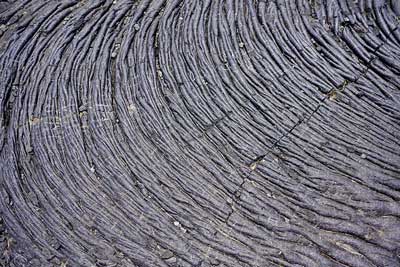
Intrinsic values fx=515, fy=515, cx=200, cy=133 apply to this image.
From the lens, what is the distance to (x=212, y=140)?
6.24ft

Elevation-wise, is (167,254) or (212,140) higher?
(212,140)

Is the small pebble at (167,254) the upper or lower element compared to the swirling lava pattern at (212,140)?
lower

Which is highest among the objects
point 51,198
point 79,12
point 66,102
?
point 79,12

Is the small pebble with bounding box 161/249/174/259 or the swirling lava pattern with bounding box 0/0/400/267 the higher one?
the swirling lava pattern with bounding box 0/0/400/267

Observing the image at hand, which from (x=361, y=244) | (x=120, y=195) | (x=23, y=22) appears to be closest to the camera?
(x=361, y=244)

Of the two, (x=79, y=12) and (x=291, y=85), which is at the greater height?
(x=291, y=85)

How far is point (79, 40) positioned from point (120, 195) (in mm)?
775

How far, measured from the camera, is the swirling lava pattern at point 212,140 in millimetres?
1753

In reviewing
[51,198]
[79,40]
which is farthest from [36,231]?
[79,40]

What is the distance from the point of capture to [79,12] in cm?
238

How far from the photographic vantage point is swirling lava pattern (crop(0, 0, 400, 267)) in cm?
175

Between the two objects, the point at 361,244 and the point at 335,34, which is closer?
the point at 361,244

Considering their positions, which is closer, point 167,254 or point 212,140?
point 167,254

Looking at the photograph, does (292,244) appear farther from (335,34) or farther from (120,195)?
(335,34)
